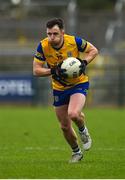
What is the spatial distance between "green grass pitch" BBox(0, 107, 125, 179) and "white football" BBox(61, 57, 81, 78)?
4.29ft

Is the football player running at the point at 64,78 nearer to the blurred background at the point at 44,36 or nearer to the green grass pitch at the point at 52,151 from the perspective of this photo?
the green grass pitch at the point at 52,151

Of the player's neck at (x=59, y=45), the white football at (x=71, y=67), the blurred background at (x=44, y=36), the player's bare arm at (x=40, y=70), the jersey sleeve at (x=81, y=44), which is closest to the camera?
the white football at (x=71, y=67)

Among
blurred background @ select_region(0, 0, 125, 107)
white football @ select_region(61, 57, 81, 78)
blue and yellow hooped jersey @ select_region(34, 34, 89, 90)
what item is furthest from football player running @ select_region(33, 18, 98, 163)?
blurred background @ select_region(0, 0, 125, 107)

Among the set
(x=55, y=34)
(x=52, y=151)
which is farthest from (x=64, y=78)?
(x=52, y=151)

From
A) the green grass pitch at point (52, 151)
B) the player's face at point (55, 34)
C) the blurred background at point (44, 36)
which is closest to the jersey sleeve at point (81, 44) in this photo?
the player's face at point (55, 34)

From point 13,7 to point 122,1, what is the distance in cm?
828

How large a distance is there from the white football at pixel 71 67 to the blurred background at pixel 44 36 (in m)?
18.9

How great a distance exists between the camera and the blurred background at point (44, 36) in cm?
2959

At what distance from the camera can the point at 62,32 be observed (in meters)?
10.5

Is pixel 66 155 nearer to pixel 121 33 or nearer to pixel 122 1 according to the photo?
pixel 121 33

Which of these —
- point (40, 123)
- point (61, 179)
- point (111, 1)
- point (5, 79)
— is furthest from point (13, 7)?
point (61, 179)

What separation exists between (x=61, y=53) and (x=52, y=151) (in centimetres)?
256

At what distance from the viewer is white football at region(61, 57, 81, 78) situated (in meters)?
10.3

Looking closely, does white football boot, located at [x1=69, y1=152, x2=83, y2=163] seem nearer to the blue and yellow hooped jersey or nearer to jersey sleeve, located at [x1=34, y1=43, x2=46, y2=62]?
the blue and yellow hooped jersey
